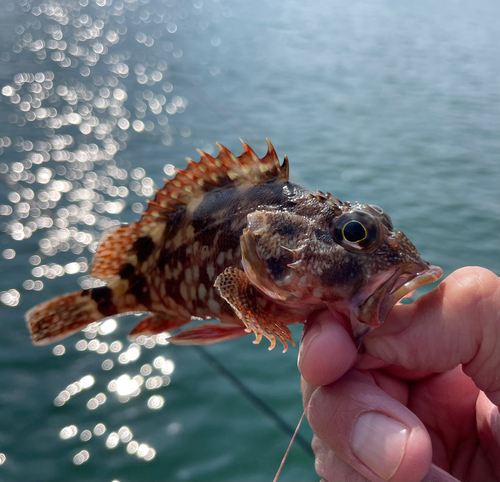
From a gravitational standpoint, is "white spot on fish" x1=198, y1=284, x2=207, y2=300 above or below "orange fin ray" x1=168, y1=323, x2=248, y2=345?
above

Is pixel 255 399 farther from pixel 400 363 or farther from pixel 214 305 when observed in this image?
pixel 400 363

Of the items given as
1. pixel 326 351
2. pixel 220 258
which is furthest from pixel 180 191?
pixel 326 351

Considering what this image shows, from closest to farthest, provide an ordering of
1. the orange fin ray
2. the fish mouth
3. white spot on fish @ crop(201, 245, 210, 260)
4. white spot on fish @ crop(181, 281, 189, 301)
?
1. the fish mouth
2. the orange fin ray
3. white spot on fish @ crop(201, 245, 210, 260)
4. white spot on fish @ crop(181, 281, 189, 301)

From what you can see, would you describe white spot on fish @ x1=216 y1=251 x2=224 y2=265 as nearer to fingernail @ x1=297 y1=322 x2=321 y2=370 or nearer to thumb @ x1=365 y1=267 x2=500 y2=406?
fingernail @ x1=297 y1=322 x2=321 y2=370

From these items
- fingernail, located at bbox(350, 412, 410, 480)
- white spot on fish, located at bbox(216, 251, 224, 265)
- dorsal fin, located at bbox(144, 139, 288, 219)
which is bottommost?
fingernail, located at bbox(350, 412, 410, 480)

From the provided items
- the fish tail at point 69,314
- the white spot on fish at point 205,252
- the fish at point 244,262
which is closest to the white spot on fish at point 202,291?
the fish at point 244,262

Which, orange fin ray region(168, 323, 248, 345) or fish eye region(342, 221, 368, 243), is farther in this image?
orange fin ray region(168, 323, 248, 345)

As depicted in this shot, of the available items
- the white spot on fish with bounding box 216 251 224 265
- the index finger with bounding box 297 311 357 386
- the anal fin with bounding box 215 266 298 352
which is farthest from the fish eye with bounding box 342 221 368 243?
the white spot on fish with bounding box 216 251 224 265
